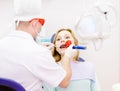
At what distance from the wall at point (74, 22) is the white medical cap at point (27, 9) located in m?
0.85

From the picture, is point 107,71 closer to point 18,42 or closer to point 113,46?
point 113,46

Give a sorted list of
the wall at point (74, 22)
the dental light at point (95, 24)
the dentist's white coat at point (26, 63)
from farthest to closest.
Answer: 1. the wall at point (74, 22)
2. the dental light at point (95, 24)
3. the dentist's white coat at point (26, 63)

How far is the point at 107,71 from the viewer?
8.57 feet

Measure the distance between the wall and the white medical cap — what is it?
2.78 feet

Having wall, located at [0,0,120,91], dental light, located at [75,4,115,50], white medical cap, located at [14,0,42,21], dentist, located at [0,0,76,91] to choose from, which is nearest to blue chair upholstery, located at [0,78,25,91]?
dentist, located at [0,0,76,91]

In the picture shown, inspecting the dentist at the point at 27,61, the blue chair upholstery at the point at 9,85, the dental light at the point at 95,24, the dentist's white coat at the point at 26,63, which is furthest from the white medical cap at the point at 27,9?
the dental light at the point at 95,24

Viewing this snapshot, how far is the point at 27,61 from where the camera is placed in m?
1.35

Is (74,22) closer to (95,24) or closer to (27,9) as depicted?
(95,24)

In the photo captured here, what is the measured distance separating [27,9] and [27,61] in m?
0.37

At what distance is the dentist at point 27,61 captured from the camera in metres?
1.35

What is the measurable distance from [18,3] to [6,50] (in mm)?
353

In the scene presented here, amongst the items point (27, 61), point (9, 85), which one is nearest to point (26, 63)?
point (27, 61)

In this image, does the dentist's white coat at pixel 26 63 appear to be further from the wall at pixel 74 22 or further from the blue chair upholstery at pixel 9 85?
the wall at pixel 74 22

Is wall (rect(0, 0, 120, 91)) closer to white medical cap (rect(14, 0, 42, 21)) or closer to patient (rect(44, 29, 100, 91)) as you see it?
patient (rect(44, 29, 100, 91))
